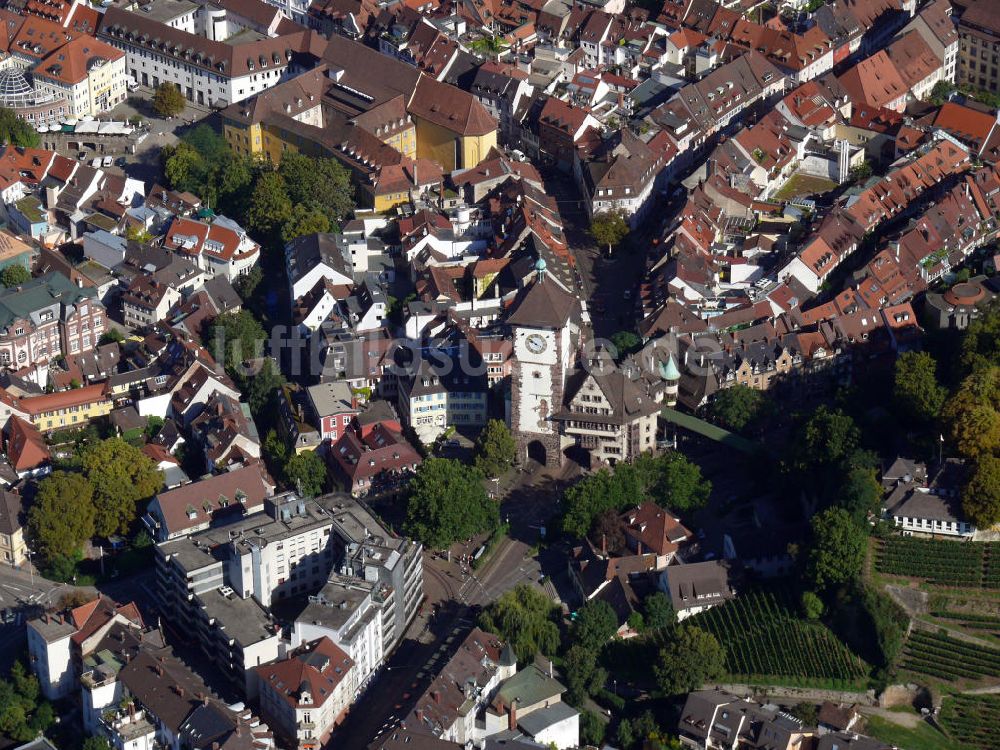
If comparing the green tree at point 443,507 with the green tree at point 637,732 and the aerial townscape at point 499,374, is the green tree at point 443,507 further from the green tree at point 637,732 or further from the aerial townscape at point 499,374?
the green tree at point 637,732

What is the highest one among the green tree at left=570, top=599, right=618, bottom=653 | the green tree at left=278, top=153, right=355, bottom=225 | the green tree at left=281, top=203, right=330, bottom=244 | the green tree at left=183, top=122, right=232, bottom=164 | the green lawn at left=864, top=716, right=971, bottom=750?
the green tree at left=183, top=122, right=232, bottom=164

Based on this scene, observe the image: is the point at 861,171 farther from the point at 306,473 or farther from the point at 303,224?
the point at 306,473

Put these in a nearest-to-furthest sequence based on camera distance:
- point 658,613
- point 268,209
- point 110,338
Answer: point 658,613
point 110,338
point 268,209

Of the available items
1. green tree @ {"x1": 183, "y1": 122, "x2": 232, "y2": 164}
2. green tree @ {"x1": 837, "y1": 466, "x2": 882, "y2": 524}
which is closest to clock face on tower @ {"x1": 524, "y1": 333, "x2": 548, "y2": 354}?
green tree @ {"x1": 837, "y1": 466, "x2": 882, "y2": 524}

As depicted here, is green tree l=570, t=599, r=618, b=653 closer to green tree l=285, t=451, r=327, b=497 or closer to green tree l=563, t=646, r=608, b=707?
green tree l=563, t=646, r=608, b=707

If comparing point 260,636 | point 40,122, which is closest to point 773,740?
point 260,636

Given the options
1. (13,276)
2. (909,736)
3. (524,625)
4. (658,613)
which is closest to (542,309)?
(658,613)

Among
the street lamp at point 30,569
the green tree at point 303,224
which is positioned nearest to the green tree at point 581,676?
the street lamp at point 30,569
